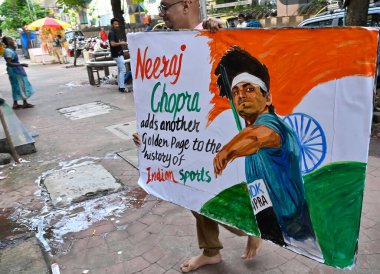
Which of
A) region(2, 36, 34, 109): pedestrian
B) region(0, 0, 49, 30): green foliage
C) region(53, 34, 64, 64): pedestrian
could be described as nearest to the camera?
region(2, 36, 34, 109): pedestrian

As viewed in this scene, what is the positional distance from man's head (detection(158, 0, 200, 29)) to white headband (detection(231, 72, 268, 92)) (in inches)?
21.9

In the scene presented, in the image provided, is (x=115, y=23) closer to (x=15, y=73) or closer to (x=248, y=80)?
(x=15, y=73)

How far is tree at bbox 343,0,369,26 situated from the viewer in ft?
17.2

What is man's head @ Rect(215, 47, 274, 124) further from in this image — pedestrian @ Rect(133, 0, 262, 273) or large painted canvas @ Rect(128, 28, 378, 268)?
pedestrian @ Rect(133, 0, 262, 273)

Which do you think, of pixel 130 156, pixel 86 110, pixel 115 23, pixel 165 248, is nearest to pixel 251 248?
pixel 165 248

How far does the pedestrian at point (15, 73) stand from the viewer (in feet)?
28.6

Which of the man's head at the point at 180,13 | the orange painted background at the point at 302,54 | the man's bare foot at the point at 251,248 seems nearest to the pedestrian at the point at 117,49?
the man's head at the point at 180,13

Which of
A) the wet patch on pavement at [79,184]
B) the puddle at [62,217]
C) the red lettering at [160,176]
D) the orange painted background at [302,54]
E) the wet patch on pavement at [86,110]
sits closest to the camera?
the orange painted background at [302,54]

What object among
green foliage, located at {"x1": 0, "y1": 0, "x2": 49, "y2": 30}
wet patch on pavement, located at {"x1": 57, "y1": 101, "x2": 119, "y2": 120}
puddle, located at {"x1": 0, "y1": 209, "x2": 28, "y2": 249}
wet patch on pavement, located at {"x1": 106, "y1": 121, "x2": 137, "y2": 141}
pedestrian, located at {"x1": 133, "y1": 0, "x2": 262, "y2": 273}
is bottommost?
wet patch on pavement, located at {"x1": 57, "y1": 101, "x2": 119, "y2": 120}

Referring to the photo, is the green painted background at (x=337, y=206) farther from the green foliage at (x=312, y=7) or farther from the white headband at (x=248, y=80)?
A: the green foliage at (x=312, y=7)

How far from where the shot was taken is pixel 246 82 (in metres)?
1.87

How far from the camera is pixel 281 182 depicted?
6.02 feet

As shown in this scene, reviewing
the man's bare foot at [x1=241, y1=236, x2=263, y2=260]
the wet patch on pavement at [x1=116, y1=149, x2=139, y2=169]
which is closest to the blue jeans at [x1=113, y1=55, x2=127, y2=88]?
the wet patch on pavement at [x1=116, y1=149, x2=139, y2=169]

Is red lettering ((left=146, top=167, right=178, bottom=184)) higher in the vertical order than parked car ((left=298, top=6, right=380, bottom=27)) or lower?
lower
